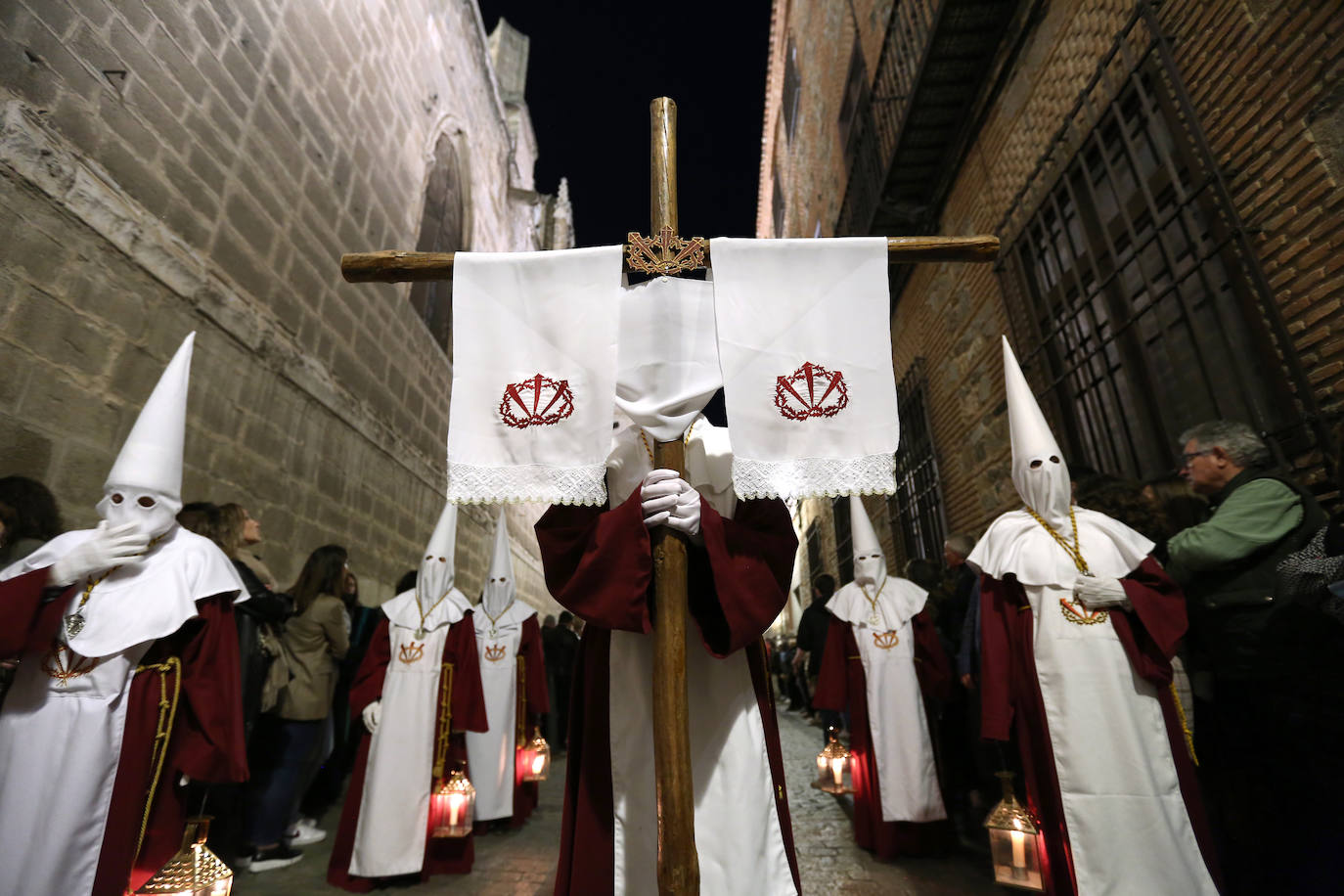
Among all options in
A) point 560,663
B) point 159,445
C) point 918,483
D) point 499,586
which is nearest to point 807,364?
point 159,445

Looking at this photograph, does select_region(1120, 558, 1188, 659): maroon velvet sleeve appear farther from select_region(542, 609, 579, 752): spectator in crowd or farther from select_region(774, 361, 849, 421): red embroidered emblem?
select_region(542, 609, 579, 752): spectator in crowd

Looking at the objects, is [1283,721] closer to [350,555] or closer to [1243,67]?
[1243,67]

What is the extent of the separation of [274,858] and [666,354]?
4.43m

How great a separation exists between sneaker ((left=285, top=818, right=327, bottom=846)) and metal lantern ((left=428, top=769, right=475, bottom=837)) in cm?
155

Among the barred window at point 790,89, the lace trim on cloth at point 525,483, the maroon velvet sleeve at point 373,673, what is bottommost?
the maroon velvet sleeve at point 373,673

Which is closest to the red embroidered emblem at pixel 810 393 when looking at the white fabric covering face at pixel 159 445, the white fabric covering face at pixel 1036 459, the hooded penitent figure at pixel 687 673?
the hooded penitent figure at pixel 687 673

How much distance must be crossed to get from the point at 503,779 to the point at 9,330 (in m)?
4.03

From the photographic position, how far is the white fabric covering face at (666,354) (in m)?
1.72

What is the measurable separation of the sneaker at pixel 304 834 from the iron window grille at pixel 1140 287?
20.5 ft

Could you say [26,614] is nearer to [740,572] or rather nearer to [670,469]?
[670,469]

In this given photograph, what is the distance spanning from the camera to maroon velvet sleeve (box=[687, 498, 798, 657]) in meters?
1.65

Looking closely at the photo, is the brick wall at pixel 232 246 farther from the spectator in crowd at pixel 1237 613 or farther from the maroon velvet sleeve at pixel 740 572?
the spectator in crowd at pixel 1237 613

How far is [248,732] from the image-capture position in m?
3.75

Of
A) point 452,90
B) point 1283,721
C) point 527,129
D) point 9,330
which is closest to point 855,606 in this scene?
point 1283,721
